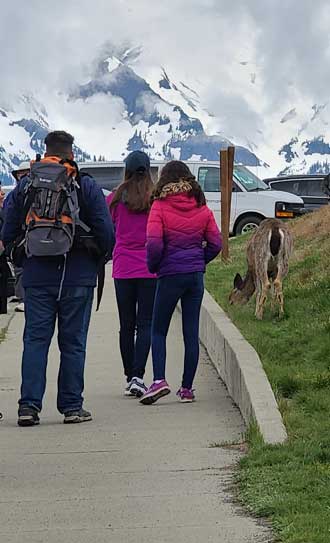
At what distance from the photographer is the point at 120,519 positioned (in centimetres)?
563

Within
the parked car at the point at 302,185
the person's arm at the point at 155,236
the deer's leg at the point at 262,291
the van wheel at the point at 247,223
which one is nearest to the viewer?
the person's arm at the point at 155,236

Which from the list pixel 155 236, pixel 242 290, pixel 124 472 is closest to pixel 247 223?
pixel 242 290

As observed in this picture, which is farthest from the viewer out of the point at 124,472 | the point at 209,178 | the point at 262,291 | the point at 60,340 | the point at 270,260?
the point at 209,178

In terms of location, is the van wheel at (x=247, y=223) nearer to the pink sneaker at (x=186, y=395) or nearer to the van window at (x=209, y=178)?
the van window at (x=209, y=178)

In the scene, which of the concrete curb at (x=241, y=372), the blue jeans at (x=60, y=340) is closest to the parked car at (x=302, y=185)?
the concrete curb at (x=241, y=372)

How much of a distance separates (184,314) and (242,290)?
3870mm

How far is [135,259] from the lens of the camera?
30.8ft

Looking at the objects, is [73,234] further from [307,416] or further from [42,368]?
[307,416]

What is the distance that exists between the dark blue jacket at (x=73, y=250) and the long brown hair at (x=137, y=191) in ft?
3.31

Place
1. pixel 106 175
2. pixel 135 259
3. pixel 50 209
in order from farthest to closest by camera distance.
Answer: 1. pixel 106 175
2. pixel 135 259
3. pixel 50 209

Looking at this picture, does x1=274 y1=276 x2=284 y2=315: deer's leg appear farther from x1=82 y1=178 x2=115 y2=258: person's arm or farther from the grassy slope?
x1=82 y1=178 x2=115 y2=258: person's arm

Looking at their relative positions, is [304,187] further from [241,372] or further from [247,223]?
[241,372]

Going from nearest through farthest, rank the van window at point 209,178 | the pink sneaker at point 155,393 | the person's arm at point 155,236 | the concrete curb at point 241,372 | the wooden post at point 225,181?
the concrete curb at point 241,372, the person's arm at point 155,236, the pink sneaker at point 155,393, the wooden post at point 225,181, the van window at point 209,178

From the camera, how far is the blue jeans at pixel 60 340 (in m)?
8.30
